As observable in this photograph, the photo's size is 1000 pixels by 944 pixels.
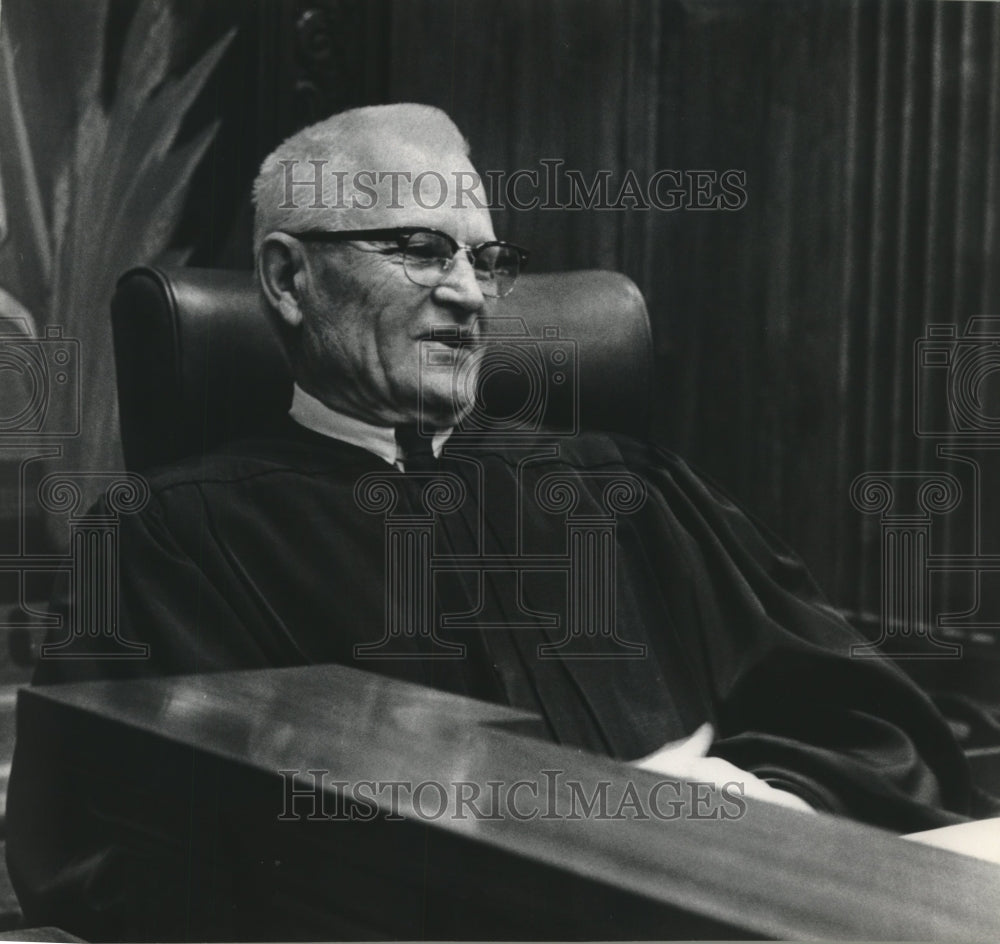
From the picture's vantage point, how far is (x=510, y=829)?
3.47 meters

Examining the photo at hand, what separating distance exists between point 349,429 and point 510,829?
3.60ft

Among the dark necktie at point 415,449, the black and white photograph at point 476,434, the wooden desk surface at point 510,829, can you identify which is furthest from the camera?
the dark necktie at point 415,449

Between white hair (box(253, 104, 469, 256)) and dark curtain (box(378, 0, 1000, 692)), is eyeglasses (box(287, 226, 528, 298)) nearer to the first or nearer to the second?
white hair (box(253, 104, 469, 256))

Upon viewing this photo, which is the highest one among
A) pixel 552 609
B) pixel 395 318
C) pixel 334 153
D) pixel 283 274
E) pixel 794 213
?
pixel 334 153

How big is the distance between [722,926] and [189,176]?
228 centimetres

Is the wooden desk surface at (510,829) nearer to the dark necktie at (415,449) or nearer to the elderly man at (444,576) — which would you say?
the elderly man at (444,576)

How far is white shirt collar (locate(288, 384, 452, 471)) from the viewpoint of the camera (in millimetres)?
3785

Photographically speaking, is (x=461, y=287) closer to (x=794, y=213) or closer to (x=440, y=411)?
(x=440, y=411)

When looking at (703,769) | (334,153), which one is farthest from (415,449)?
(703,769)

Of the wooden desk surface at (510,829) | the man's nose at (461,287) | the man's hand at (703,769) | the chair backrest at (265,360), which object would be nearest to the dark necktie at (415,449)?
the chair backrest at (265,360)

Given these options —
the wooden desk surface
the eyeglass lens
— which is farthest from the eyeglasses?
the wooden desk surface

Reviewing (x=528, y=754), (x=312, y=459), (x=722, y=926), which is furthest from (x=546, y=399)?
(x=722, y=926)

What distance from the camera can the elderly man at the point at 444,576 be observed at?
3.73 meters

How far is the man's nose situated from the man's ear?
357 millimetres
